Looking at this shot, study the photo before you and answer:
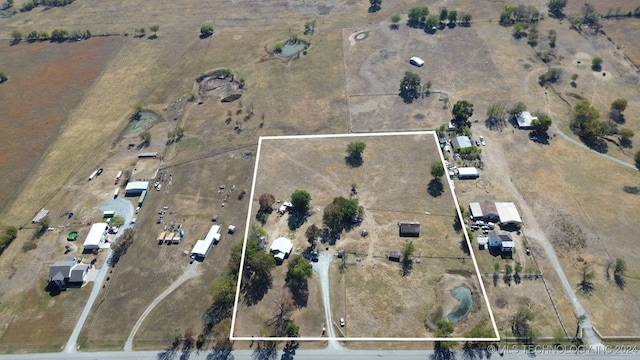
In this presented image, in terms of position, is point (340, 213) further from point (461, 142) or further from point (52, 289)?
point (52, 289)

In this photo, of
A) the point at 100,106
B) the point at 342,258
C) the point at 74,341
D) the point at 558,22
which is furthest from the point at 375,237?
the point at 558,22

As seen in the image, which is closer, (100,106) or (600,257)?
(600,257)

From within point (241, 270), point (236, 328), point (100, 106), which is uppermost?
point (100, 106)

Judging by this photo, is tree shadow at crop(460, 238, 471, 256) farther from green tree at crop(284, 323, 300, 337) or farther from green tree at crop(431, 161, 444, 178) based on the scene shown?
green tree at crop(284, 323, 300, 337)

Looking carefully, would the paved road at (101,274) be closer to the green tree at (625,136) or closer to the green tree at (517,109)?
the green tree at (517,109)

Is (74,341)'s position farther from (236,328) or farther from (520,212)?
(520,212)

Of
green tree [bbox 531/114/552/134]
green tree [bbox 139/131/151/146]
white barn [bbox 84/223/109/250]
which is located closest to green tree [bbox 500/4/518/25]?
green tree [bbox 531/114/552/134]

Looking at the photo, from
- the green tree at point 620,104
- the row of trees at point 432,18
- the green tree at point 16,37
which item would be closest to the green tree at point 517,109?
the green tree at point 620,104
